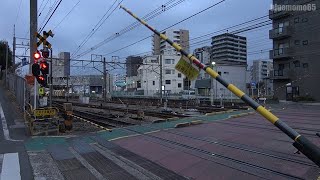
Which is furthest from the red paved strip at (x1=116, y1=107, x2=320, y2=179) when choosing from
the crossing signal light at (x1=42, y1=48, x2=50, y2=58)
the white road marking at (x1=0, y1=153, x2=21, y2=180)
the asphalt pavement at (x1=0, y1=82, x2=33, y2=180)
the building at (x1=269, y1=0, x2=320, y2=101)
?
the building at (x1=269, y1=0, x2=320, y2=101)

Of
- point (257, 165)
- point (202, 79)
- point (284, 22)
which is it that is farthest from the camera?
point (202, 79)

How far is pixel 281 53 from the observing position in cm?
4694

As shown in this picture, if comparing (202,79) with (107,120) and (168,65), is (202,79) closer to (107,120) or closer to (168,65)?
(168,65)

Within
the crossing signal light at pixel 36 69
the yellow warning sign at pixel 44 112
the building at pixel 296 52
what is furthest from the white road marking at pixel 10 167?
the building at pixel 296 52

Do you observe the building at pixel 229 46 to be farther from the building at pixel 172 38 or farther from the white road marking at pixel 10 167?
the white road marking at pixel 10 167

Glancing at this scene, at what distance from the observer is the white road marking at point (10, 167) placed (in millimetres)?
8086

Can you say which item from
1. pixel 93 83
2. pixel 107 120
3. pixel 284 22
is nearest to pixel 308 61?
pixel 284 22

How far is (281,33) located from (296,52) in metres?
3.46

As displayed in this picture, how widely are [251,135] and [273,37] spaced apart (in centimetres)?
3886

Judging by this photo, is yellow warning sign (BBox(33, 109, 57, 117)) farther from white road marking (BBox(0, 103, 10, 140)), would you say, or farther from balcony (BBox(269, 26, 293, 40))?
balcony (BBox(269, 26, 293, 40))

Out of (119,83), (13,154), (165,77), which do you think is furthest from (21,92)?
(119,83)

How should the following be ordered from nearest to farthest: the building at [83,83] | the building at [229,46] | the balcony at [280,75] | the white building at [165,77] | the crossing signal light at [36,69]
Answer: the crossing signal light at [36,69]
the building at [229,46]
the balcony at [280,75]
the white building at [165,77]
the building at [83,83]

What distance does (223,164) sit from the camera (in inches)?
335

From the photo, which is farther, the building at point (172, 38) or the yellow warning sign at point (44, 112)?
the building at point (172, 38)
